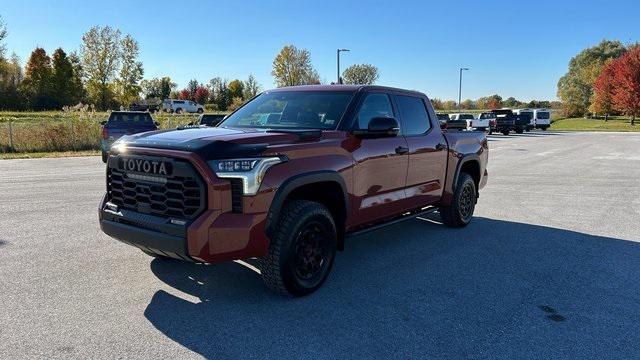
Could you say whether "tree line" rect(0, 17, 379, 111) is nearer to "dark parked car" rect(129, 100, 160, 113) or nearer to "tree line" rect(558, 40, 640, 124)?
"dark parked car" rect(129, 100, 160, 113)

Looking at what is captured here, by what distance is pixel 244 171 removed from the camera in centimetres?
365

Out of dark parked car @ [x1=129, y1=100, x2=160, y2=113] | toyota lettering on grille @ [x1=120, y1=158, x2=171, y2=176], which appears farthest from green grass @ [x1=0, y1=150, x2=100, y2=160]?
dark parked car @ [x1=129, y1=100, x2=160, y2=113]

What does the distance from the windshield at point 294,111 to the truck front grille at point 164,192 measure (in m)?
1.38

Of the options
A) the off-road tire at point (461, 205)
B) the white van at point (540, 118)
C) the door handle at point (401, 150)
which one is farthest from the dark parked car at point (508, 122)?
the door handle at point (401, 150)

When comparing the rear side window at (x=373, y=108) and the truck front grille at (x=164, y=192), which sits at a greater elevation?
the rear side window at (x=373, y=108)

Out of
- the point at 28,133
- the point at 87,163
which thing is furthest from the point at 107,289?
the point at 28,133

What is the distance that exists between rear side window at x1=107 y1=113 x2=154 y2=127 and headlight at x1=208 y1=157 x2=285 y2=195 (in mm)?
12925

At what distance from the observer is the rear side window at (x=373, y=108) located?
493cm

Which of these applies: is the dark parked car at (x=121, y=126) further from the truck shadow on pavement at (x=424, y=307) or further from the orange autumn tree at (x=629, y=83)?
the orange autumn tree at (x=629, y=83)

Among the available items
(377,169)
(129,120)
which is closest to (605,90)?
(129,120)

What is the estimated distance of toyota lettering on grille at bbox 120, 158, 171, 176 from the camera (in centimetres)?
375

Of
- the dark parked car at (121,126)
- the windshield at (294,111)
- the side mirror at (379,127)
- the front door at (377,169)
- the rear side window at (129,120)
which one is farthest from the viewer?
the rear side window at (129,120)

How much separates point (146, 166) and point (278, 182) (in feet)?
3.50

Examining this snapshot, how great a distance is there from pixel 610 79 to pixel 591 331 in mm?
64505
